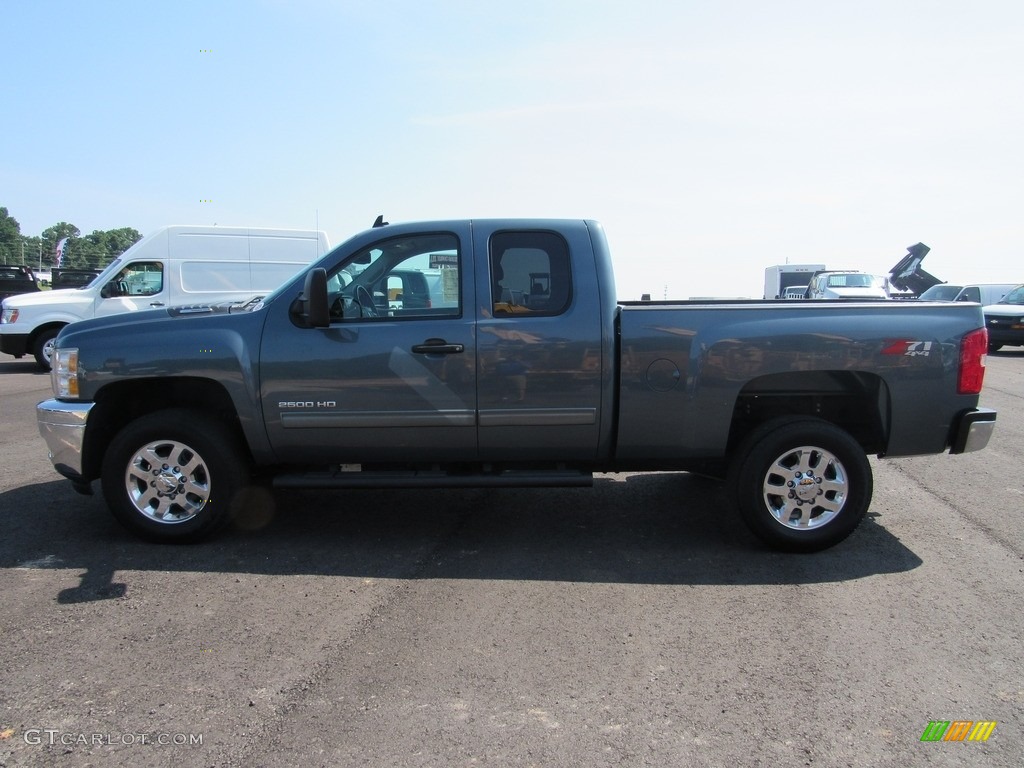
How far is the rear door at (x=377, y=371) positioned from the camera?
15.4 ft

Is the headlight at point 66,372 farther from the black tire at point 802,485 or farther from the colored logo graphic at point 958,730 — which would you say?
the colored logo graphic at point 958,730

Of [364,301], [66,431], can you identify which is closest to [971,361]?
[364,301]

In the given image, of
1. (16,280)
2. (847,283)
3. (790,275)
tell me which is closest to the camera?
(16,280)

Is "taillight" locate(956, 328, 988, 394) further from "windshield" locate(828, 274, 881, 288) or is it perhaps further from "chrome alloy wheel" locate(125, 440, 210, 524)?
"windshield" locate(828, 274, 881, 288)

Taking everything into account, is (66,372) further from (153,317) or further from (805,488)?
(805,488)

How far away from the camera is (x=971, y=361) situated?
15.3 feet

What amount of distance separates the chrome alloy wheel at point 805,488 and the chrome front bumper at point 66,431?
422 cm

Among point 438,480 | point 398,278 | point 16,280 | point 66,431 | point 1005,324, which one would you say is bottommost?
A: point 1005,324

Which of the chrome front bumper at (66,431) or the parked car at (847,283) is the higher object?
the parked car at (847,283)

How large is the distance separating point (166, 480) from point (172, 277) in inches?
368

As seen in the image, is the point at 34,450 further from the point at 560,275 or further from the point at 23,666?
the point at 560,275

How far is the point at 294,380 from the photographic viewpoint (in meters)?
4.73

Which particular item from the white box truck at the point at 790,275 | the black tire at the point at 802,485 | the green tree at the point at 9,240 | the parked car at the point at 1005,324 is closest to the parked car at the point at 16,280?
the black tire at the point at 802,485

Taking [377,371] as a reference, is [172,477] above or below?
below
